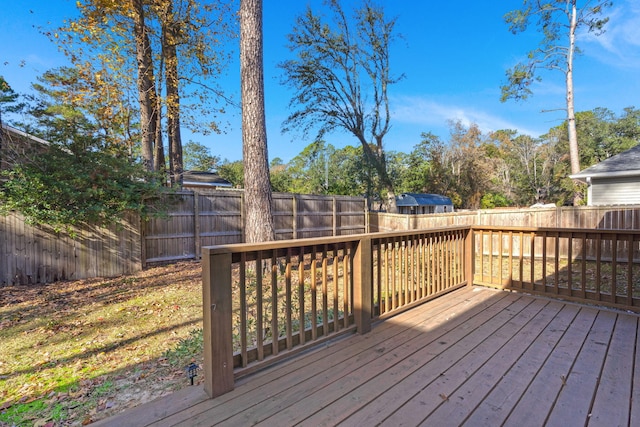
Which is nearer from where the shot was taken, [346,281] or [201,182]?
[346,281]

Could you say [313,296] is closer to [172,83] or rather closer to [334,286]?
[334,286]

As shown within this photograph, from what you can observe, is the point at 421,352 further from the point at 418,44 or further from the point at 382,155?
the point at 418,44

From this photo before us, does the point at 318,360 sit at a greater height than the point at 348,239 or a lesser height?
lesser

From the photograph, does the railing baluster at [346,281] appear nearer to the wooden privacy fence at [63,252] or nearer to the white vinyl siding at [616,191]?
the wooden privacy fence at [63,252]

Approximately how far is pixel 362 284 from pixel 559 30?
15646mm

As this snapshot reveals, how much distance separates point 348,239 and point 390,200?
14.4 metres

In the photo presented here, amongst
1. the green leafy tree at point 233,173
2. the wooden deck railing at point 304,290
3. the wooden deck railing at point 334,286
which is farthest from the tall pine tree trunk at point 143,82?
the green leafy tree at point 233,173

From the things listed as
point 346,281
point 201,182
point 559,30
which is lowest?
point 346,281

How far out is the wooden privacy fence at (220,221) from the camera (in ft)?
23.1

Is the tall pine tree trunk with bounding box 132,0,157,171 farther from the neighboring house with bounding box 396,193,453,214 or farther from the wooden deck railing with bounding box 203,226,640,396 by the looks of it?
the neighboring house with bounding box 396,193,453,214

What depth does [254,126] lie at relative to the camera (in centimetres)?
509

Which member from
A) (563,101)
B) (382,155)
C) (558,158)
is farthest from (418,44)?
(558,158)

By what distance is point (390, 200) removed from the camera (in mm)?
16219

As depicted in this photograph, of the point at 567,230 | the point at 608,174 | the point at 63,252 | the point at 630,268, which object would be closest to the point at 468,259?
the point at 567,230
